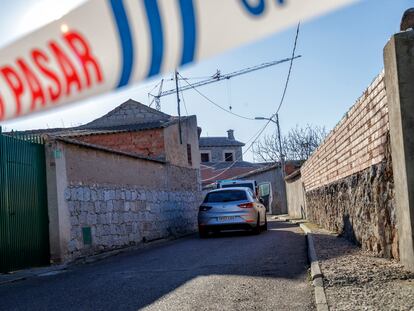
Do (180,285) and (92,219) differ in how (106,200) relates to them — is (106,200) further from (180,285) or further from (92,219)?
(180,285)

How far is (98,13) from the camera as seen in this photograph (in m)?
2.04

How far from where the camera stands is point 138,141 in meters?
21.6

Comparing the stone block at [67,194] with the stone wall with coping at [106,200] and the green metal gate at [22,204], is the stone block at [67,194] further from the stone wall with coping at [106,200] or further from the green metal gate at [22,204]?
the green metal gate at [22,204]

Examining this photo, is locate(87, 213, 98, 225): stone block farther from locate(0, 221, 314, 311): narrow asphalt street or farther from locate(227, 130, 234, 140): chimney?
locate(227, 130, 234, 140): chimney

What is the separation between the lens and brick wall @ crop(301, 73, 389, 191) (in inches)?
297

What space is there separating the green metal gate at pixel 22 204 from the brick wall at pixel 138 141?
32.6 feet

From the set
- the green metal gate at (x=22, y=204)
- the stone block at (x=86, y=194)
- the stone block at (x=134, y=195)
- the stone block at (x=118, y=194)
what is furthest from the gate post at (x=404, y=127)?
the stone block at (x=134, y=195)

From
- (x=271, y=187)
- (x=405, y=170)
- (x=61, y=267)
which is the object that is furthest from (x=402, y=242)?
(x=271, y=187)

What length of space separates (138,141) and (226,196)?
635cm

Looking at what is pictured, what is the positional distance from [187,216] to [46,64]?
19.7 metres

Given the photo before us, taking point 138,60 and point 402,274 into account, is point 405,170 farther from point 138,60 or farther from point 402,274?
point 138,60

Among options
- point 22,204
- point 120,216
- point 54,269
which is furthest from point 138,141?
point 54,269

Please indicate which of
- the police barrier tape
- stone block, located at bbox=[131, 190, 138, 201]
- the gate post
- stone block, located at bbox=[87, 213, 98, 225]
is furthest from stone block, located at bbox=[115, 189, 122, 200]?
the police barrier tape

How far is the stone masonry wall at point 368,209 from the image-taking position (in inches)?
287
